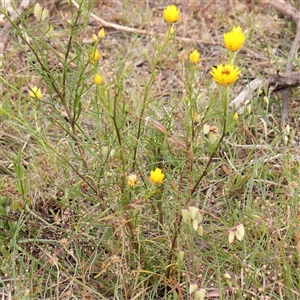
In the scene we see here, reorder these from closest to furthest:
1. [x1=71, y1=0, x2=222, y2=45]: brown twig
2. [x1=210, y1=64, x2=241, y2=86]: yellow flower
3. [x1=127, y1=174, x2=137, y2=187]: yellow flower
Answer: [x1=210, y1=64, x2=241, y2=86]: yellow flower
[x1=127, y1=174, x2=137, y2=187]: yellow flower
[x1=71, y1=0, x2=222, y2=45]: brown twig

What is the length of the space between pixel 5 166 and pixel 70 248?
0.52 metres

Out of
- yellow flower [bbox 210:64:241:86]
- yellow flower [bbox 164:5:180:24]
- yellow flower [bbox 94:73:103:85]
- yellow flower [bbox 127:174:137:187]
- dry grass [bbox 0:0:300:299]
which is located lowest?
dry grass [bbox 0:0:300:299]

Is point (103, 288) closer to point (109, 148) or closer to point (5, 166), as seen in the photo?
point (109, 148)

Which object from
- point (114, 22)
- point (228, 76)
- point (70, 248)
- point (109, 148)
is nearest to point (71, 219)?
point (70, 248)

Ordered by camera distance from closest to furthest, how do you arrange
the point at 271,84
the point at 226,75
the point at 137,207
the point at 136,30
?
the point at 226,75, the point at 137,207, the point at 271,84, the point at 136,30

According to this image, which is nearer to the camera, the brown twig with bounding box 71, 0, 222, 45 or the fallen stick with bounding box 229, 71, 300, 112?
the fallen stick with bounding box 229, 71, 300, 112

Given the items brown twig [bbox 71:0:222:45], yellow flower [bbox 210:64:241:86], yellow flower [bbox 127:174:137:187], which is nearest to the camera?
yellow flower [bbox 210:64:241:86]

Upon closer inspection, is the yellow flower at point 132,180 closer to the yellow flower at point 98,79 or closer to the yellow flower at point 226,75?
the yellow flower at point 98,79

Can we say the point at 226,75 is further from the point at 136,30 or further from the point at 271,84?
the point at 136,30

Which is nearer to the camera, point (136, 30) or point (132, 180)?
point (132, 180)

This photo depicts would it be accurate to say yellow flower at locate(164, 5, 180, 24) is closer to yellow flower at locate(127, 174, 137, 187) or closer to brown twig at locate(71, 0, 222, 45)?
yellow flower at locate(127, 174, 137, 187)

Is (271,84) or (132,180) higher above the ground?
(132,180)

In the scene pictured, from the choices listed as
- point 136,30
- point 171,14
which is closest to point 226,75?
point 171,14

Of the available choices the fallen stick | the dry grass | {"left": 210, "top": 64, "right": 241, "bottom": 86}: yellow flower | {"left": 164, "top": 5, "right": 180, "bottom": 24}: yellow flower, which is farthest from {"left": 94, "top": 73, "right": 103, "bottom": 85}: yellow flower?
the fallen stick
